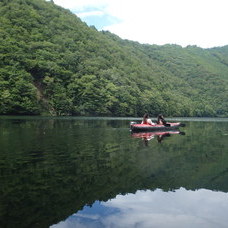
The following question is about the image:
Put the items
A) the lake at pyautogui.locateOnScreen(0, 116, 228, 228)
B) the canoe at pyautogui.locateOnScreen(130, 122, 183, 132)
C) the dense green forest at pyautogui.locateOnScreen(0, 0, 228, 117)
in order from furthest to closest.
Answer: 1. the dense green forest at pyautogui.locateOnScreen(0, 0, 228, 117)
2. the canoe at pyautogui.locateOnScreen(130, 122, 183, 132)
3. the lake at pyautogui.locateOnScreen(0, 116, 228, 228)

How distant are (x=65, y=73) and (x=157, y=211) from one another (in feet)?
330

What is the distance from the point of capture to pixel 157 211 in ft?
30.1

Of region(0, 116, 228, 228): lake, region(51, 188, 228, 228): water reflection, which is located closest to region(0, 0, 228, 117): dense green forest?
region(0, 116, 228, 228): lake

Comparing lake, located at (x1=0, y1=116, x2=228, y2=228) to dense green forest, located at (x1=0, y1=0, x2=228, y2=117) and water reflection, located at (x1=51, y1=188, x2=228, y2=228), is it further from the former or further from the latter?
dense green forest, located at (x1=0, y1=0, x2=228, y2=117)

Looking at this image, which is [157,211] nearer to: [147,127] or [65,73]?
[147,127]

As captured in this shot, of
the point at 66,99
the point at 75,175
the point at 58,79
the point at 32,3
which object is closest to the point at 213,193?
the point at 75,175

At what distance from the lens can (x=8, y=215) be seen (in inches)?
313

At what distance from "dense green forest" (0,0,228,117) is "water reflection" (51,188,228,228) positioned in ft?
239

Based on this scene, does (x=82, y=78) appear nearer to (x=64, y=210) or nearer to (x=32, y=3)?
(x=32, y=3)

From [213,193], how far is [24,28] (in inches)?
4729

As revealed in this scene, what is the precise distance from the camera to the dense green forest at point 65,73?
293 feet

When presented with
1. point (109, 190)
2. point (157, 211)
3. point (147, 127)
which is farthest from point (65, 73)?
point (157, 211)

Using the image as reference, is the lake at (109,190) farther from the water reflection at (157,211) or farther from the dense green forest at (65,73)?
the dense green forest at (65,73)

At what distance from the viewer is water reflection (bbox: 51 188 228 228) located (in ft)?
26.5
